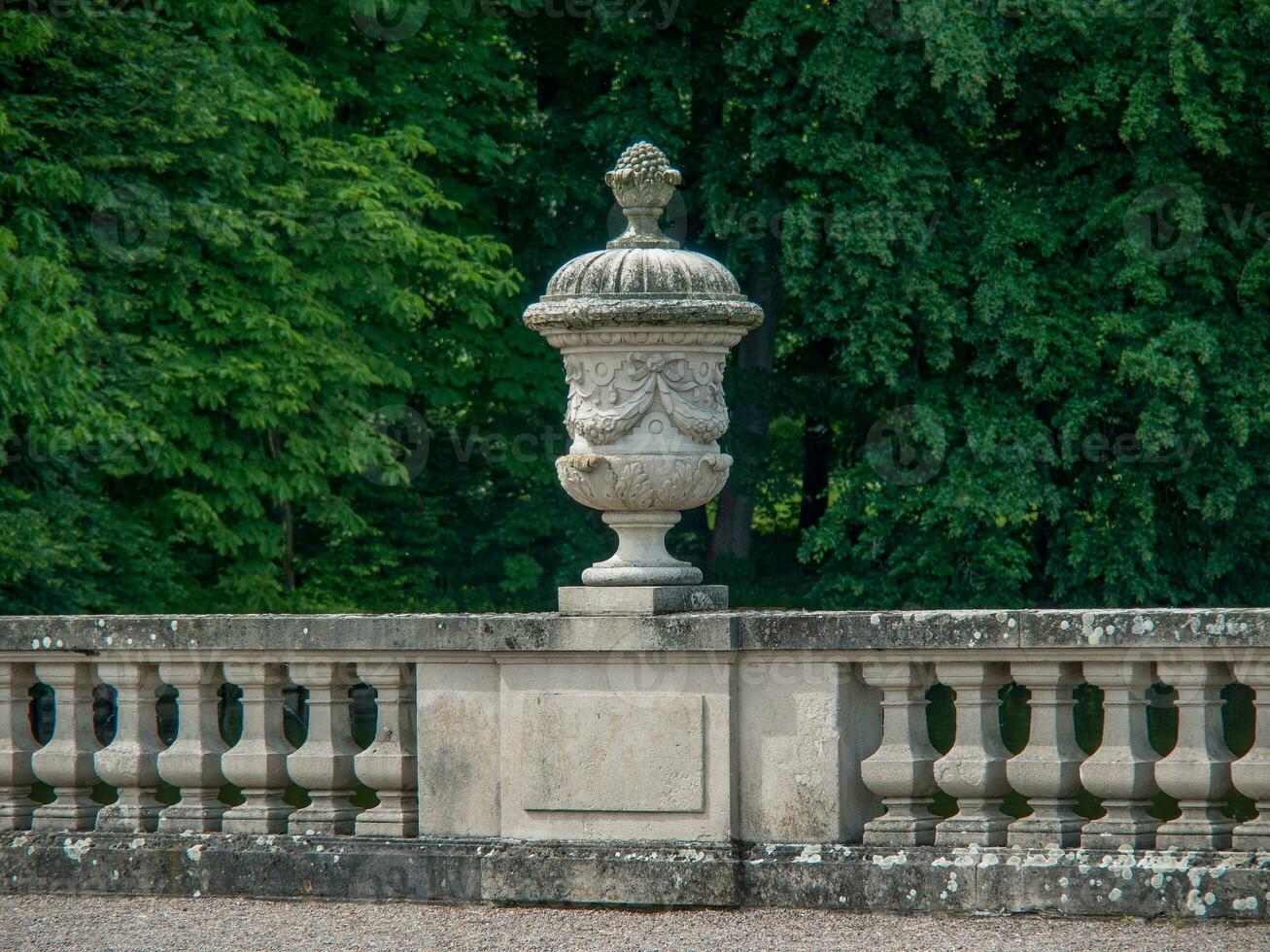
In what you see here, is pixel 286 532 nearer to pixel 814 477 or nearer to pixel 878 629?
→ pixel 814 477

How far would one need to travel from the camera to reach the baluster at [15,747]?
6.38m

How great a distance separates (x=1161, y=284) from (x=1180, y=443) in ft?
5.52

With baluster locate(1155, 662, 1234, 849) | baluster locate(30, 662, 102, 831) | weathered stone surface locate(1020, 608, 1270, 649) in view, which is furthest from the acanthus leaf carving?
baluster locate(30, 662, 102, 831)

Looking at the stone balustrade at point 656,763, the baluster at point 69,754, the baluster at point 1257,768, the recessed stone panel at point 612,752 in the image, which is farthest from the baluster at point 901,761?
the baluster at point 69,754

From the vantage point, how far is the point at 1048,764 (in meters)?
5.35

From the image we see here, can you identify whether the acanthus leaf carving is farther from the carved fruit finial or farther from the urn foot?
the carved fruit finial

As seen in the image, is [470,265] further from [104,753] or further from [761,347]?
[104,753]

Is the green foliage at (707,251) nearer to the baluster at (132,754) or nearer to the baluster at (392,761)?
the baluster at (132,754)

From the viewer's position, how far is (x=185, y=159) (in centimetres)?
1811

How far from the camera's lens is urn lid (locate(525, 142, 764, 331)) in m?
5.80

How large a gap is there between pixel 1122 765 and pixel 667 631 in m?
1.34

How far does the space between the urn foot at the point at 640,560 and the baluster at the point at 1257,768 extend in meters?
1.67

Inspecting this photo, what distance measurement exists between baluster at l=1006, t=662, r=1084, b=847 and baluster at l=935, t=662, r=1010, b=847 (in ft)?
0.21

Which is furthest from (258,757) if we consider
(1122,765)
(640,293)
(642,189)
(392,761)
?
(1122,765)
